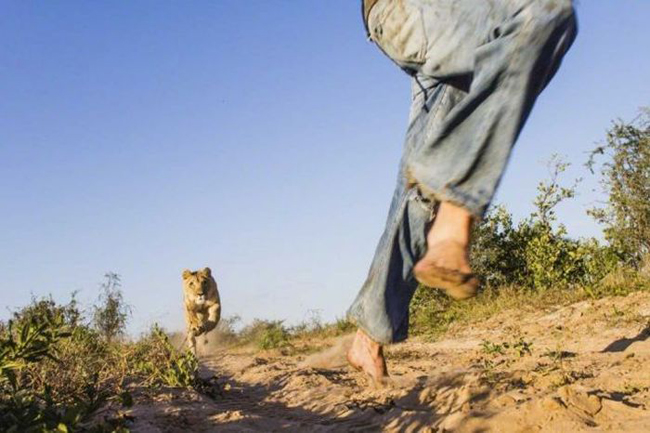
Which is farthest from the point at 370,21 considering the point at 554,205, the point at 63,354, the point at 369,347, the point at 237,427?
the point at 554,205

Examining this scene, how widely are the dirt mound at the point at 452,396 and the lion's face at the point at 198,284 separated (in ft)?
17.1

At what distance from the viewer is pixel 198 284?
10.4 meters

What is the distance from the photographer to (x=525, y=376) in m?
3.05

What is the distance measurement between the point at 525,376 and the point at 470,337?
11.4 ft

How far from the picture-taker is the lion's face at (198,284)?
33.5 ft

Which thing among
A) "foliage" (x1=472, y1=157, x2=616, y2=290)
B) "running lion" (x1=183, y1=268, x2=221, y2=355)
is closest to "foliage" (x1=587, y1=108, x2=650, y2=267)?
"foliage" (x1=472, y1=157, x2=616, y2=290)

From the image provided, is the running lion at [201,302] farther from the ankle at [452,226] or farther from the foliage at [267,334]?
the ankle at [452,226]

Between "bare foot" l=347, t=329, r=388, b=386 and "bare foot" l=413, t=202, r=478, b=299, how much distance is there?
0.90 m

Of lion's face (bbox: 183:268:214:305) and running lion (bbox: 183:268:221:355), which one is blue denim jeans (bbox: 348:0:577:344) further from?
lion's face (bbox: 183:268:214:305)

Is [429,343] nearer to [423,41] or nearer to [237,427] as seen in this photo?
[237,427]

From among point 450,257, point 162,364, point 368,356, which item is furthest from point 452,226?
point 162,364

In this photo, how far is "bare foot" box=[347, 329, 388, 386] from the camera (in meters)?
2.77

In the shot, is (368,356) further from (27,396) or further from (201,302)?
(201,302)

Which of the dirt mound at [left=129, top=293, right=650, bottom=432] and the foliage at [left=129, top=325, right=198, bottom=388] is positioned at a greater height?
the foliage at [left=129, top=325, right=198, bottom=388]
